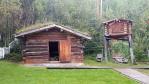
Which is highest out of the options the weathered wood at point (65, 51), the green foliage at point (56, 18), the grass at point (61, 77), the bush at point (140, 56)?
the green foliage at point (56, 18)

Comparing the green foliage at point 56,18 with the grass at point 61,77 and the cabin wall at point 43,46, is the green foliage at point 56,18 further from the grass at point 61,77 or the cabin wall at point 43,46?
the grass at point 61,77

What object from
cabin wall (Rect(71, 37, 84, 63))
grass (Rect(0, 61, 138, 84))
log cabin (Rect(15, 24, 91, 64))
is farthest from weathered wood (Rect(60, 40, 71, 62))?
grass (Rect(0, 61, 138, 84))

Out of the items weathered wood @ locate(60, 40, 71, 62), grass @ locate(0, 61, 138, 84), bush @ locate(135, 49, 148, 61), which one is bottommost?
grass @ locate(0, 61, 138, 84)

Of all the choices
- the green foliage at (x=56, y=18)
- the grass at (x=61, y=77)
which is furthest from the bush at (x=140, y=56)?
the grass at (x=61, y=77)

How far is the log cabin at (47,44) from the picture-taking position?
108 feet

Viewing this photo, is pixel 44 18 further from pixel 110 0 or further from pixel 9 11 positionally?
pixel 110 0

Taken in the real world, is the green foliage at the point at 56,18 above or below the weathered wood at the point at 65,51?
above

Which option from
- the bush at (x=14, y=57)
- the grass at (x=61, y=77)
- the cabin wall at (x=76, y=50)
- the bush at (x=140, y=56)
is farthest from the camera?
the bush at (x=140, y=56)

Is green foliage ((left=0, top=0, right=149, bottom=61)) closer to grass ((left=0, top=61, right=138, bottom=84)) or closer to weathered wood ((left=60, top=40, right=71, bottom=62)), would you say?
weathered wood ((left=60, top=40, right=71, bottom=62))

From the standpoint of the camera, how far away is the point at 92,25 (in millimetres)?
47875

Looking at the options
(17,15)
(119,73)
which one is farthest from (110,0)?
(119,73)

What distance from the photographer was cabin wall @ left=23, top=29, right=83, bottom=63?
33094mm

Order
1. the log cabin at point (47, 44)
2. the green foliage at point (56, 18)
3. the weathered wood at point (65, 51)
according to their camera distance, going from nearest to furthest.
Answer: the log cabin at point (47, 44), the weathered wood at point (65, 51), the green foliage at point (56, 18)

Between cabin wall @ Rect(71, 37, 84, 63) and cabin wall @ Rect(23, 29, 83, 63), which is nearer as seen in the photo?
cabin wall @ Rect(23, 29, 83, 63)
